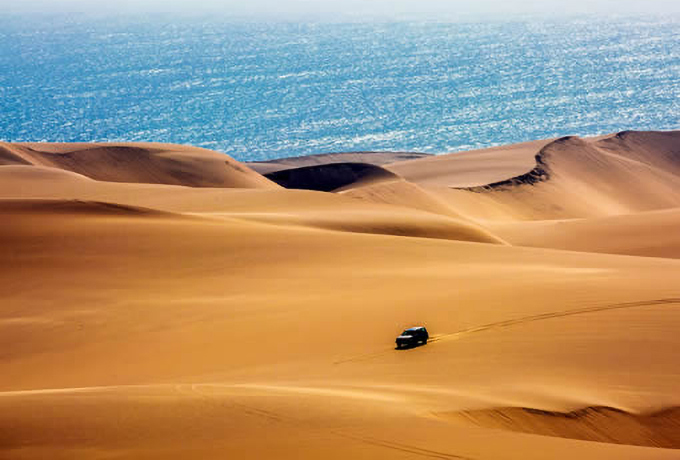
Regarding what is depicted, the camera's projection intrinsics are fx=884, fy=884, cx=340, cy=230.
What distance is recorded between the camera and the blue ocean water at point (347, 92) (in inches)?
3146

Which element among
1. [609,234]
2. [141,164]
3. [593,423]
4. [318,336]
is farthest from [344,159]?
[593,423]

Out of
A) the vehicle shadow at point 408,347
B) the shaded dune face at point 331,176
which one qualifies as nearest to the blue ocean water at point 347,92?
the shaded dune face at point 331,176

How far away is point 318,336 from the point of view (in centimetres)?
1434

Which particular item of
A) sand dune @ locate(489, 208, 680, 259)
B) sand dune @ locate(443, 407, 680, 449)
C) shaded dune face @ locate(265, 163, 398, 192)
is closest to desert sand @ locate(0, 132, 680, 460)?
sand dune @ locate(443, 407, 680, 449)

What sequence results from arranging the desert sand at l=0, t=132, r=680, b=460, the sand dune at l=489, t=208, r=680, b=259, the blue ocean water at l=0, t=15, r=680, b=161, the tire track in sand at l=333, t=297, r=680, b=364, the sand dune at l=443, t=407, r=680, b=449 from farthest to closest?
1. the blue ocean water at l=0, t=15, r=680, b=161
2. the sand dune at l=489, t=208, r=680, b=259
3. the tire track in sand at l=333, t=297, r=680, b=364
4. the sand dune at l=443, t=407, r=680, b=449
5. the desert sand at l=0, t=132, r=680, b=460

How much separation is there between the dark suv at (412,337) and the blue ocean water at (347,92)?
5937cm

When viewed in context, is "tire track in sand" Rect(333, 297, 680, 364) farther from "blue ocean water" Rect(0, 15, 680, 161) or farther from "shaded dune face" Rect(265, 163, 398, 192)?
"blue ocean water" Rect(0, 15, 680, 161)

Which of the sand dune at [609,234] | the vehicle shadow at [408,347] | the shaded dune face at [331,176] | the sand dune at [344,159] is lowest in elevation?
the vehicle shadow at [408,347]

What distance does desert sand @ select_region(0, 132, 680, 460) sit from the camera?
8.70 m

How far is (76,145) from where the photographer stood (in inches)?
1886

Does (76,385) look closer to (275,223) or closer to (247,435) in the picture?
(247,435)

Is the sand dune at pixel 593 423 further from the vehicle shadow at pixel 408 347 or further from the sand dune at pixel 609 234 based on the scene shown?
the sand dune at pixel 609 234

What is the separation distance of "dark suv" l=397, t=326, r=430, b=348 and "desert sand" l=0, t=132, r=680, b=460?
23 centimetres

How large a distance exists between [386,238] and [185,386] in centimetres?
1294
